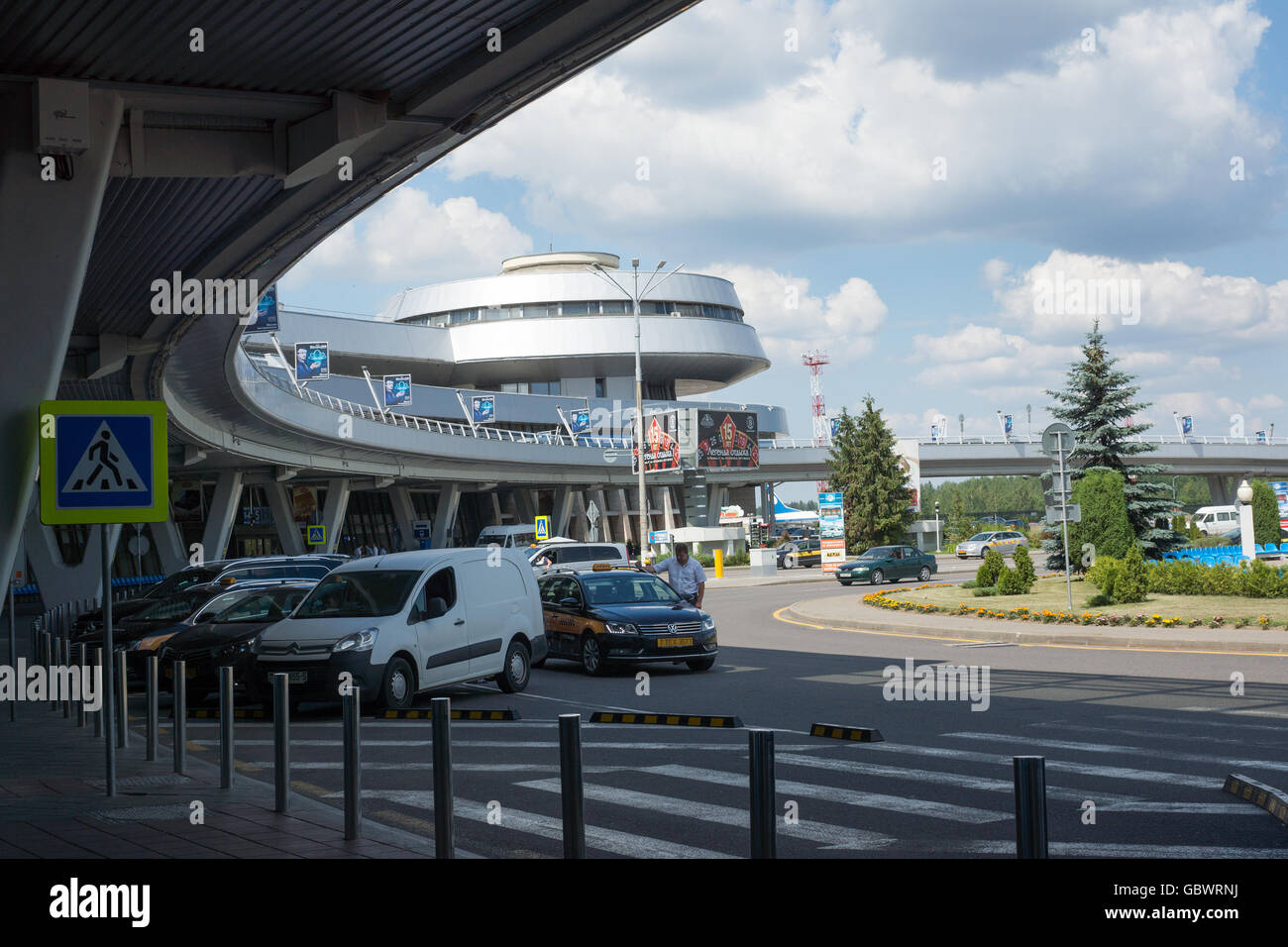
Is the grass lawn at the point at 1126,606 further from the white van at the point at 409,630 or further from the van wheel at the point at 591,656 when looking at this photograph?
the white van at the point at 409,630

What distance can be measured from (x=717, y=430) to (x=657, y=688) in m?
59.2

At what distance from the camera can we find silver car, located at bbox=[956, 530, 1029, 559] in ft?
225

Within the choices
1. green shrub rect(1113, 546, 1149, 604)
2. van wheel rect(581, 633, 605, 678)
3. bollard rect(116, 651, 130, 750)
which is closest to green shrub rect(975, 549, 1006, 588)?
green shrub rect(1113, 546, 1149, 604)

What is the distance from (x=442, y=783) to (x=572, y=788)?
0.91 meters

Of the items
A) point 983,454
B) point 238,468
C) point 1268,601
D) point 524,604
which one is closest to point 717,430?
point 983,454

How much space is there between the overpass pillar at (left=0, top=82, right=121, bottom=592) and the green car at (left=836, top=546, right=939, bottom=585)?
3531 centimetres

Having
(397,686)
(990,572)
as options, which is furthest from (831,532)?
(397,686)

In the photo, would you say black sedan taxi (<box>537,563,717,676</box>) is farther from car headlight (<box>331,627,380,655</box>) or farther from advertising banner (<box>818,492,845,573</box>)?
advertising banner (<box>818,492,845,573</box>)

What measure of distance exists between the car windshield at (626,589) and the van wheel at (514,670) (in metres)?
2.49

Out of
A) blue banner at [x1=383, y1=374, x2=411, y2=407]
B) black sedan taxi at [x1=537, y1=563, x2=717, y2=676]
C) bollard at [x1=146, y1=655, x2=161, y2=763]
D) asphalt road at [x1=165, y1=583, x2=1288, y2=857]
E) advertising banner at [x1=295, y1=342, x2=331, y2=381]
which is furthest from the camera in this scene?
blue banner at [x1=383, y1=374, x2=411, y2=407]

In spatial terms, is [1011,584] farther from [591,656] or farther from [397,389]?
[397,389]

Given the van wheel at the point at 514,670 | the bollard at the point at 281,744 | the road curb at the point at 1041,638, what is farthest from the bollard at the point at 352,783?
the road curb at the point at 1041,638
